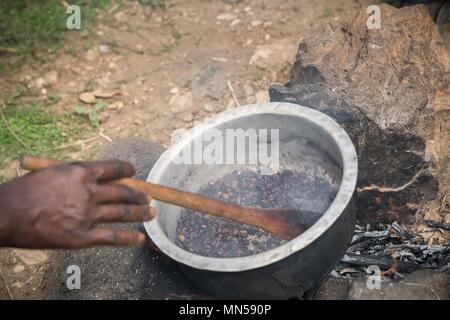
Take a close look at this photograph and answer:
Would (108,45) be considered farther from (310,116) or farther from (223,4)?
(310,116)

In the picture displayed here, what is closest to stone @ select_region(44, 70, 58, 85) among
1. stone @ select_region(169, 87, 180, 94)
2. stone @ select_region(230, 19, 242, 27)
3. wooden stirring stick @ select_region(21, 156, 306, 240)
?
stone @ select_region(169, 87, 180, 94)

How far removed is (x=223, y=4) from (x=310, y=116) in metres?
3.24

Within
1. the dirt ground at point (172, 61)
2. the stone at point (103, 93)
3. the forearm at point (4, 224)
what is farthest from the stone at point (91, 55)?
the forearm at point (4, 224)

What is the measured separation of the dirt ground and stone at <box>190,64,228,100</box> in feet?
0.03

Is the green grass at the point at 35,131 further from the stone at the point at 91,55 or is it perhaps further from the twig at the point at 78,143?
the stone at the point at 91,55

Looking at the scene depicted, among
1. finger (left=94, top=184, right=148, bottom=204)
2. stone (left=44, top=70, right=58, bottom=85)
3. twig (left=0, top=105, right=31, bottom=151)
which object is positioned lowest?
twig (left=0, top=105, right=31, bottom=151)

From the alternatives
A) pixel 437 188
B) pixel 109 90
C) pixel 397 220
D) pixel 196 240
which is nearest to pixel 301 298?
pixel 196 240

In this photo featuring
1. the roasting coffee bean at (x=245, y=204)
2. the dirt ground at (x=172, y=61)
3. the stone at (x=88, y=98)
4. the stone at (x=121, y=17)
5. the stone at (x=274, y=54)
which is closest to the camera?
the roasting coffee bean at (x=245, y=204)

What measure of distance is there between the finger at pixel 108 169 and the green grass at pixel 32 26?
3980 millimetres

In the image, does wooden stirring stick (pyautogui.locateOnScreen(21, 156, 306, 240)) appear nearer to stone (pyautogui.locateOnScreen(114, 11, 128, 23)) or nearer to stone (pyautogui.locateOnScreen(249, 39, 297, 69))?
stone (pyautogui.locateOnScreen(249, 39, 297, 69))

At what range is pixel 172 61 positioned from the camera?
5672 mm

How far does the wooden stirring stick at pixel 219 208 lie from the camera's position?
2.56 meters

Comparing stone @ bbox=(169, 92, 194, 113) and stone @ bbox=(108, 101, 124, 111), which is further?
stone @ bbox=(108, 101, 124, 111)

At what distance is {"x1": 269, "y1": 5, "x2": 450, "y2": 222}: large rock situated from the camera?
11.7 feet
